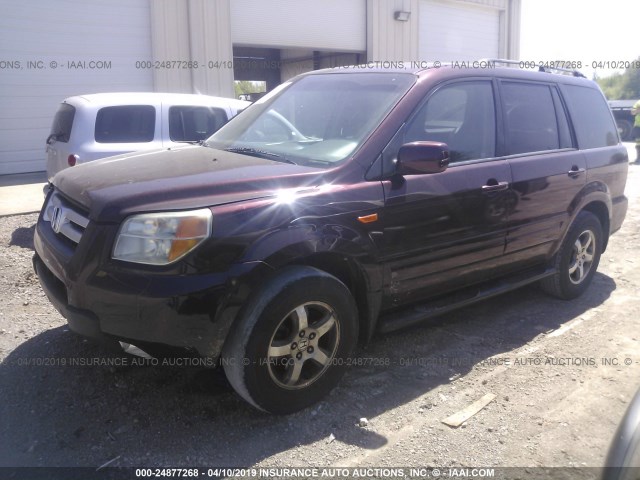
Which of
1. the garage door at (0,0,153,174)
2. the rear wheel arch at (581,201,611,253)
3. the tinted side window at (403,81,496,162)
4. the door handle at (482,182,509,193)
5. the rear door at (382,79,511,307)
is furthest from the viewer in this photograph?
the garage door at (0,0,153,174)

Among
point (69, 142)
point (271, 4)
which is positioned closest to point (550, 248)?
point (69, 142)

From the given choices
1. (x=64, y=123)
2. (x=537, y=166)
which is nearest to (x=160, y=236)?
(x=537, y=166)

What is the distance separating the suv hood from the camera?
289cm

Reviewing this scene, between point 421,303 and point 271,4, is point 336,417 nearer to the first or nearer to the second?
point 421,303

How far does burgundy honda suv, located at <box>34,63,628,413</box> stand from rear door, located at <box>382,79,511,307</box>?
1cm

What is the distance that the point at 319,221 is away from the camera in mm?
3150

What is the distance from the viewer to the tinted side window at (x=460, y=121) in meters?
3.80

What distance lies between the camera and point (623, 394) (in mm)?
3635

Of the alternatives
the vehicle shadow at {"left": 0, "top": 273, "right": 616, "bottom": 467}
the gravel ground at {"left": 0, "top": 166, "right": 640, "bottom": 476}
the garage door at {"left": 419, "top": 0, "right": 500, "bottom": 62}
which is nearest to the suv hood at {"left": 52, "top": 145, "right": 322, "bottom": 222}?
the vehicle shadow at {"left": 0, "top": 273, "right": 616, "bottom": 467}

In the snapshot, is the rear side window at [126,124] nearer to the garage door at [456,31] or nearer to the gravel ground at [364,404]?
the gravel ground at [364,404]

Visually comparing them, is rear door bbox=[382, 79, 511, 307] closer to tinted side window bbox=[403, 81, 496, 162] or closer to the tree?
tinted side window bbox=[403, 81, 496, 162]

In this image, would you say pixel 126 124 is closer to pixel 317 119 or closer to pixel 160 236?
pixel 317 119

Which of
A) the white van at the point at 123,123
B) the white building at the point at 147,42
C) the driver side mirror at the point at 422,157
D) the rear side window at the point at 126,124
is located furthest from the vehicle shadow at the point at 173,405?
the white building at the point at 147,42

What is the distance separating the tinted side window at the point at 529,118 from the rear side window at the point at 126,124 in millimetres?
4710
